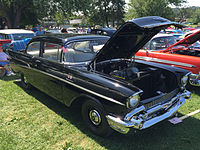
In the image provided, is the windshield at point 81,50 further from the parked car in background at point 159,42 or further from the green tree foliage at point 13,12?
the green tree foliage at point 13,12

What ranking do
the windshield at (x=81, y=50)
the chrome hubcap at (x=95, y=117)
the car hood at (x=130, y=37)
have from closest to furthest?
the car hood at (x=130, y=37) < the chrome hubcap at (x=95, y=117) < the windshield at (x=81, y=50)

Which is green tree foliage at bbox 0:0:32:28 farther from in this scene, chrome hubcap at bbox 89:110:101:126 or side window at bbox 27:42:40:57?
chrome hubcap at bbox 89:110:101:126

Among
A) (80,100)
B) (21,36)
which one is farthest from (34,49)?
(21,36)

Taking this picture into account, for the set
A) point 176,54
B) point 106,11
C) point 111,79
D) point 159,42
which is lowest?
point 111,79

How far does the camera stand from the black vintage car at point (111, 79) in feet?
8.24

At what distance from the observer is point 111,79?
2732mm

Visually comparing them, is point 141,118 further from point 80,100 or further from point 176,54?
point 176,54

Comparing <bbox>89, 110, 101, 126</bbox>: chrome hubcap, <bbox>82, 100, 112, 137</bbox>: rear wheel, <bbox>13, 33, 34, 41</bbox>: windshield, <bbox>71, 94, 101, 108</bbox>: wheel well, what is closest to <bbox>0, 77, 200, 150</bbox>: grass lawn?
<bbox>82, 100, 112, 137</bbox>: rear wheel

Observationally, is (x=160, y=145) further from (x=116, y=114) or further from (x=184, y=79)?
(x=184, y=79)

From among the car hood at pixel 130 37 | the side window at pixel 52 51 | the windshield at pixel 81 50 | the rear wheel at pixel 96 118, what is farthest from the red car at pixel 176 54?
the side window at pixel 52 51

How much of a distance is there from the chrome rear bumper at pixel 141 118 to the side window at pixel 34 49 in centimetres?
252

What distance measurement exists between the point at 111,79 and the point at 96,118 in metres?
0.70

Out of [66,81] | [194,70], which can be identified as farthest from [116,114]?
[194,70]

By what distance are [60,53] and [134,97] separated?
68.6 inches
